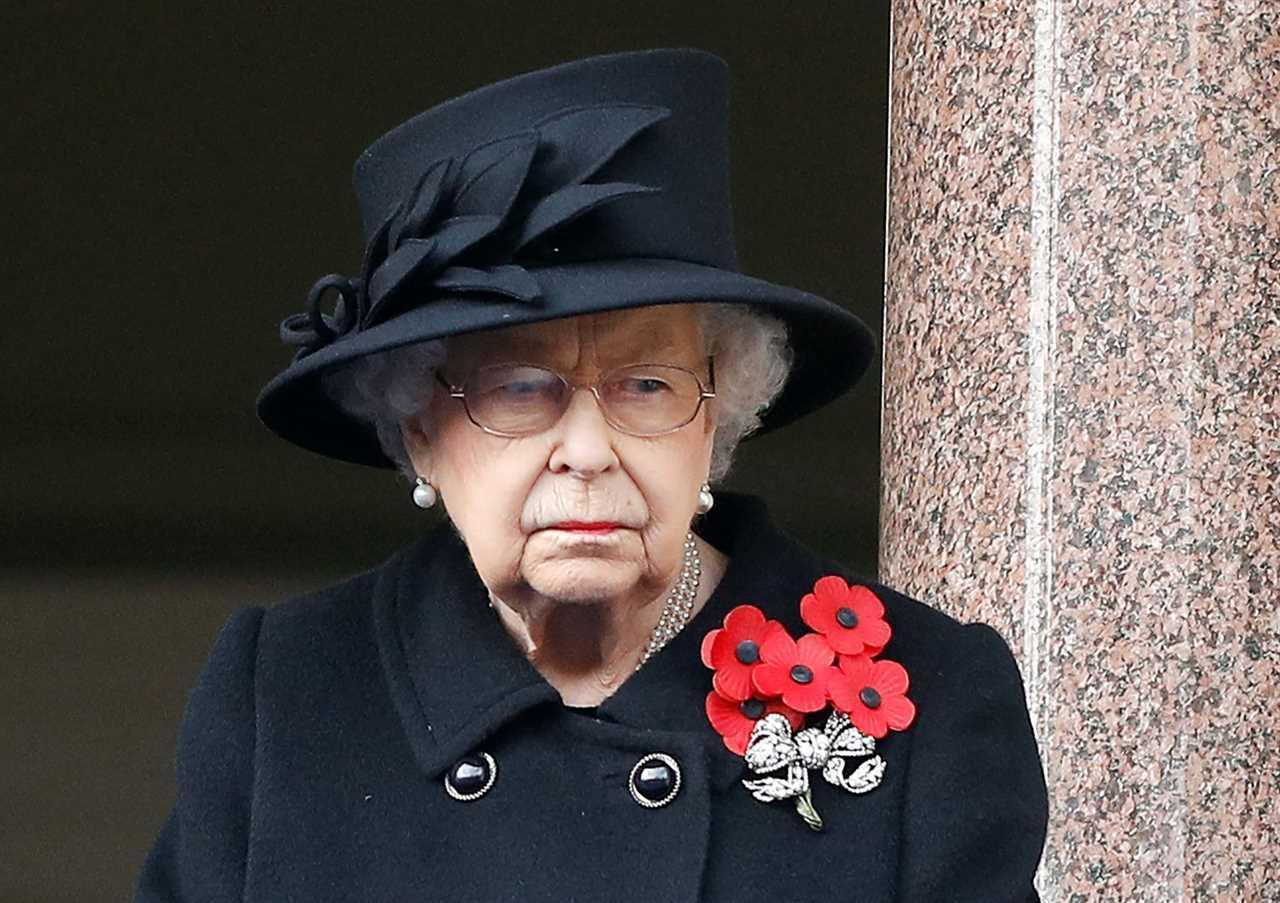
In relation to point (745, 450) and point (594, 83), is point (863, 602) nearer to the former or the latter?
point (594, 83)

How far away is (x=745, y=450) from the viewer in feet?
31.9

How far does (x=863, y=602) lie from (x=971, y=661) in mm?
136

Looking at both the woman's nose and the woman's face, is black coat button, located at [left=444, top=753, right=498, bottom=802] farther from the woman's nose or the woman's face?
the woman's nose

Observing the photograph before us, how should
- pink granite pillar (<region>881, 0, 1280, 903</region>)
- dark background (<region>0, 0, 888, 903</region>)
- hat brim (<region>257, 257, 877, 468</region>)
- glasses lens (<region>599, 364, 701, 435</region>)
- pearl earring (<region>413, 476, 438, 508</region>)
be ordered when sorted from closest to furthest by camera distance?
hat brim (<region>257, 257, 877, 468</region>) → glasses lens (<region>599, 364, 701, 435</region>) → pearl earring (<region>413, 476, 438, 508</region>) → pink granite pillar (<region>881, 0, 1280, 903</region>) → dark background (<region>0, 0, 888, 903</region>)

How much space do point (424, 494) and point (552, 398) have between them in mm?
210

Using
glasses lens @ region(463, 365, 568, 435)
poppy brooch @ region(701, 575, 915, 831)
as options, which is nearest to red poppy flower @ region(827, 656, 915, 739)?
poppy brooch @ region(701, 575, 915, 831)

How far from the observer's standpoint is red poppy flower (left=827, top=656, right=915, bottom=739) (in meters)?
2.38

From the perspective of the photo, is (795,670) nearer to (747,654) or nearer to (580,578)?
(747,654)

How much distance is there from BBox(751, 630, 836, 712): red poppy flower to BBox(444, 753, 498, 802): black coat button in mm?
303

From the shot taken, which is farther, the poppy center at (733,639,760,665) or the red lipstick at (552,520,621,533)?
the poppy center at (733,639,760,665)

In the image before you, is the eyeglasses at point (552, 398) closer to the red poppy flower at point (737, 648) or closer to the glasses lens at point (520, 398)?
the glasses lens at point (520, 398)

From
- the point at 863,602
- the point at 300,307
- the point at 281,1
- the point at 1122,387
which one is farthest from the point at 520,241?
the point at 300,307

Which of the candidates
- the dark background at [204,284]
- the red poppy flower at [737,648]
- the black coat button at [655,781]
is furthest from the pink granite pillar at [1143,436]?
the dark background at [204,284]

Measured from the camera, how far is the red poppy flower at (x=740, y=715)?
7.88ft
